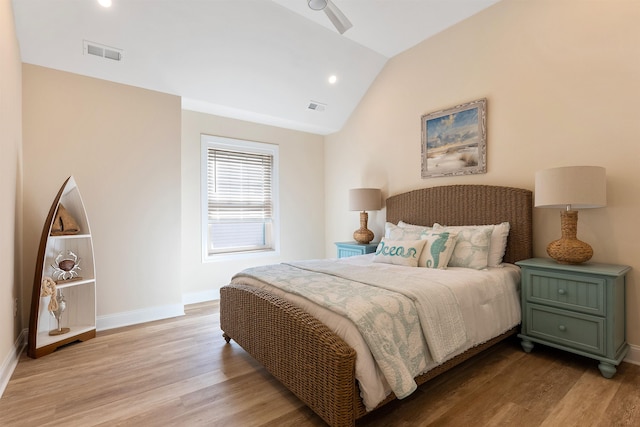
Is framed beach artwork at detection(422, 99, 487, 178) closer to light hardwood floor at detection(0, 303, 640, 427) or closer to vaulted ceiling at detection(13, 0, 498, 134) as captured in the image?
vaulted ceiling at detection(13, 0, 498, 134)

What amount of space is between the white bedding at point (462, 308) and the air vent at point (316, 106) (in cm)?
253

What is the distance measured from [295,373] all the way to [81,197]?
271 centimetres

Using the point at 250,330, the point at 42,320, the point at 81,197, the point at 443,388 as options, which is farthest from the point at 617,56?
the point at 42,320

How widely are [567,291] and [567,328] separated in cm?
28

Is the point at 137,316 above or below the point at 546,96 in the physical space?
below

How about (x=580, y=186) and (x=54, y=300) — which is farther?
(x=54, y=300)

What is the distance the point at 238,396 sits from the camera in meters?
1.96

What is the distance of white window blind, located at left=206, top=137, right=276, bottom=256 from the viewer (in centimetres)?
424

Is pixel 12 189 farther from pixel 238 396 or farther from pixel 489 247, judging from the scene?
pixel 489 247

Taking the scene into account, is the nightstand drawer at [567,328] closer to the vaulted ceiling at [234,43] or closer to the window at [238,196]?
the vaulted ceiling at [234,43]

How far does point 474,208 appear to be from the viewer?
10.5ft

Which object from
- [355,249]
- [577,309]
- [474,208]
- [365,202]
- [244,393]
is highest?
[365,202]

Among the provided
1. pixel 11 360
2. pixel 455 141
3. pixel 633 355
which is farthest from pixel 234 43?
pixel 633 355

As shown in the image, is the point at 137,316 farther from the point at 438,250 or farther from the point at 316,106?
the point at 316,106
